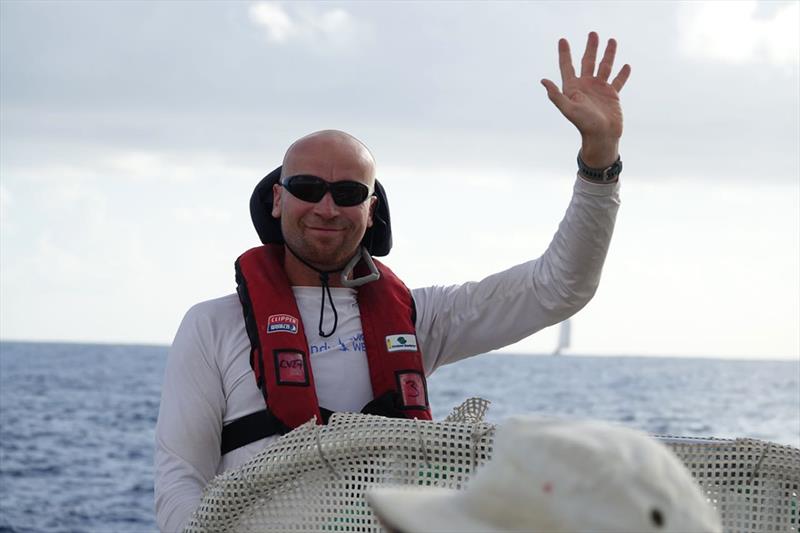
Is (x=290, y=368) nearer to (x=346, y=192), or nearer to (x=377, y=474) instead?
(x=346, y=192)

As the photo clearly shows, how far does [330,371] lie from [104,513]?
14.1 m

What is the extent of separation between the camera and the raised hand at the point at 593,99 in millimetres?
3504

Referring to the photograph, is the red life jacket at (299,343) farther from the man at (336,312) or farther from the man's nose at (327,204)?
the man's nose at (327,204)

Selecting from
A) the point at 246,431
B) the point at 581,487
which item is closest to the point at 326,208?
the point at 246,431

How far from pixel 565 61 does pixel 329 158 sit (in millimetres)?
834

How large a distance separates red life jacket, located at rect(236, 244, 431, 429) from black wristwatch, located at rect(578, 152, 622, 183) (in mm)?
813

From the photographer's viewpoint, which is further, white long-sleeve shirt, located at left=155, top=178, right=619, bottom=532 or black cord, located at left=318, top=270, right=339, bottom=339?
black cord, located at left=318, top=270, right=339, bottom=339

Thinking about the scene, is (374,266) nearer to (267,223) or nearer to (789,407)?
(267,223)

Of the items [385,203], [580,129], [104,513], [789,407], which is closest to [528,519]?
[580,129]

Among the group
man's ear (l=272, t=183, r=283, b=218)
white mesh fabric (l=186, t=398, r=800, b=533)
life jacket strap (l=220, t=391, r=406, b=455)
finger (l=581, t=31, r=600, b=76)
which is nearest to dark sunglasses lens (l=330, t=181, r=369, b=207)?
man's ear (l=272, t=183, r=283, b=218)

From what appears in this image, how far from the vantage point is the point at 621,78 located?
371cm

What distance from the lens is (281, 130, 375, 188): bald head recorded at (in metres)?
3.84

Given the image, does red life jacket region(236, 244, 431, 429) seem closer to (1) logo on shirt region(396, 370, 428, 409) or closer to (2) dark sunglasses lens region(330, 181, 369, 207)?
(1) logo on shirt region(396, 370, 428, 409)

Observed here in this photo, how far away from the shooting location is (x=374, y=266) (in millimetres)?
4098
